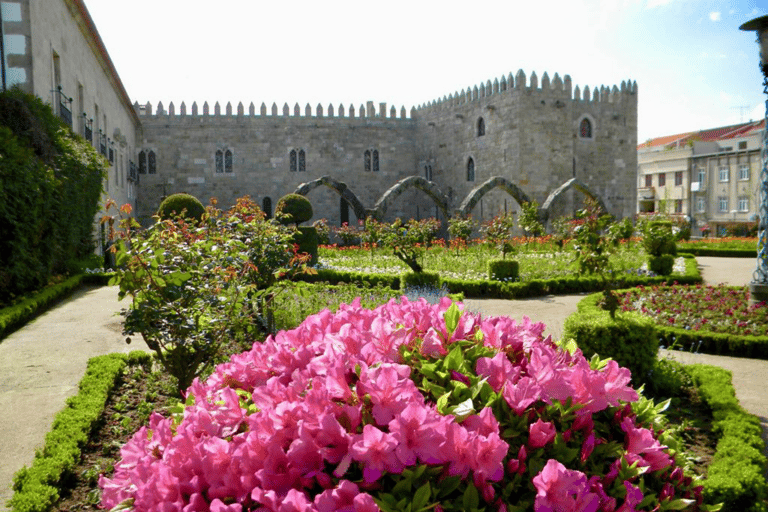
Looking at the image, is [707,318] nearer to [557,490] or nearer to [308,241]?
[557,490]

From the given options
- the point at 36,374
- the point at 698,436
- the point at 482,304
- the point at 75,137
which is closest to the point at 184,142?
the point at 75,137

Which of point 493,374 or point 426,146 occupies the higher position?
point 426,146

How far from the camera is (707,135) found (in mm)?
46750

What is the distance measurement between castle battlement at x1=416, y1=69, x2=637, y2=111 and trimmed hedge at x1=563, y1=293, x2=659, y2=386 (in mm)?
Result: 21573

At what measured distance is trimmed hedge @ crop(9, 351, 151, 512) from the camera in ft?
10.6

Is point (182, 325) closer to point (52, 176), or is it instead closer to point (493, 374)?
point (493, 374)

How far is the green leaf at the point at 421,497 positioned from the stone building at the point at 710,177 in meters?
34.6

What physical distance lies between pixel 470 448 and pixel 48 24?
13642 mm

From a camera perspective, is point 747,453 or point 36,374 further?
Result: point 36,374

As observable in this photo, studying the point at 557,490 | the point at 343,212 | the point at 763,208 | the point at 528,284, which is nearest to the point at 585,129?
the point at 343,212

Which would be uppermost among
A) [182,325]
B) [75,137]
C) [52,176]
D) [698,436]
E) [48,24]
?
[48,24]

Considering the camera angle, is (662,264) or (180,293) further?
(662,264)

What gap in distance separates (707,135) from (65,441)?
167ft

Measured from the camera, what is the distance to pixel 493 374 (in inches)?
73.7
